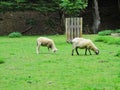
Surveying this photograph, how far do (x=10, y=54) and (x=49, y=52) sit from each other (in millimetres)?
1919

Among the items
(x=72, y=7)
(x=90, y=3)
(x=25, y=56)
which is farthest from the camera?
(x=90, y=3)

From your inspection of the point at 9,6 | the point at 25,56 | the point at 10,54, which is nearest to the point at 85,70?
the point at 25,56

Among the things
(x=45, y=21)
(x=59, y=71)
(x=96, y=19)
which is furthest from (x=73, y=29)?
(x=45, y=21)

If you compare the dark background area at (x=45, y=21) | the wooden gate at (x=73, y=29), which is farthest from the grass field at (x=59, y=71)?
the dark background area at (x=45, y=21)

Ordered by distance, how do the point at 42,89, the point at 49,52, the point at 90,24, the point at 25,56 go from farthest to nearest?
the point at 90,24
the point at 49,52
the point at 25,56
the point at 42,89

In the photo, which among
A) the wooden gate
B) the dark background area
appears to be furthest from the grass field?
the dark background area

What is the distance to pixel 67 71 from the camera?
49.8ft

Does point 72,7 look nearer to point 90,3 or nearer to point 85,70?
point 90,3

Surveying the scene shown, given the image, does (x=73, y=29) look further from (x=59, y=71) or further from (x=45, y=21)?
(x=45, y=21)

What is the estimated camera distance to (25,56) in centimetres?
1988

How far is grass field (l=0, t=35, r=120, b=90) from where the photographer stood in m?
12.7

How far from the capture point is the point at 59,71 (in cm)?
A: 1523

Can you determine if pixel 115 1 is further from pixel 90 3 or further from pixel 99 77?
A: pixel 99 77

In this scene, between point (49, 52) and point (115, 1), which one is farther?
point (115, 1)
